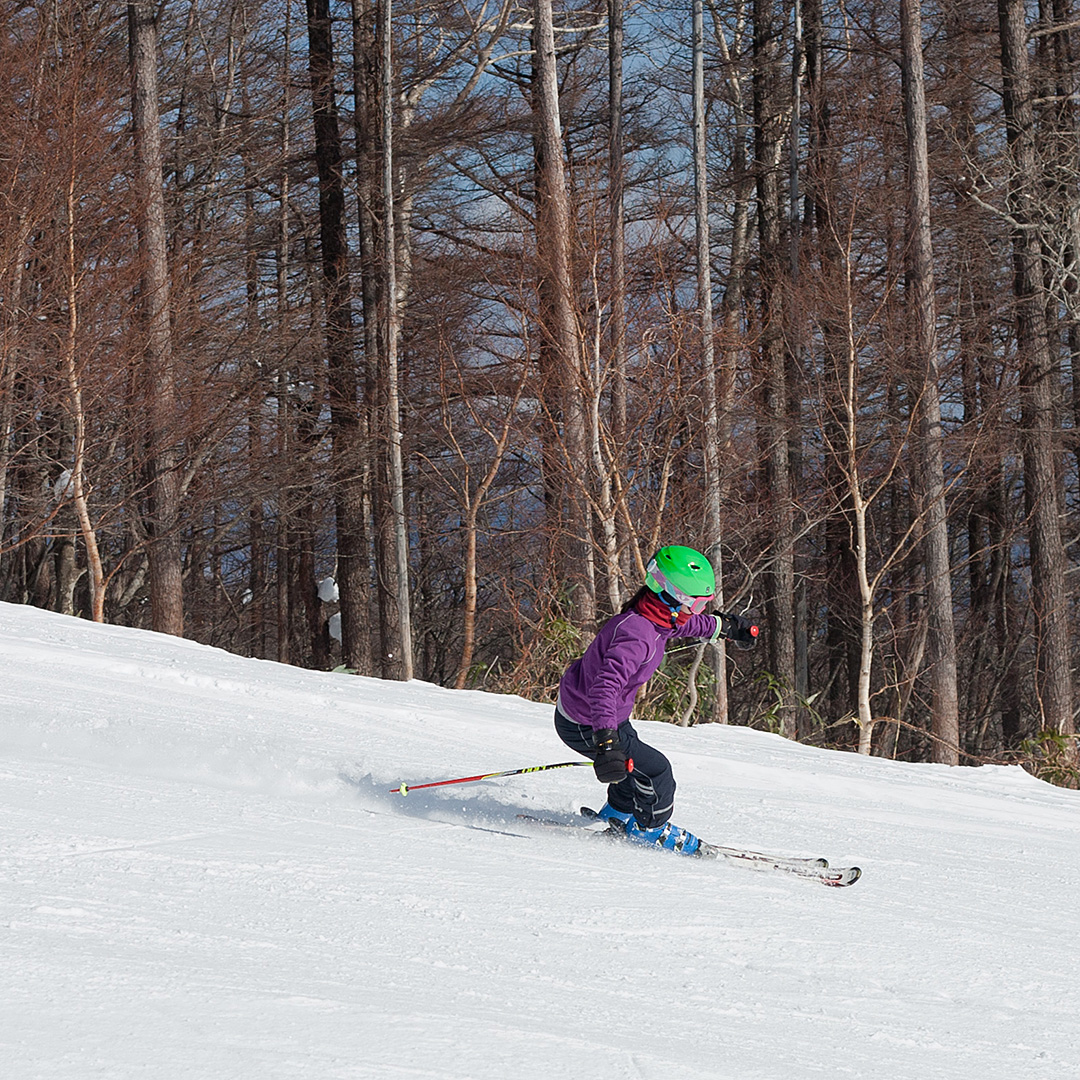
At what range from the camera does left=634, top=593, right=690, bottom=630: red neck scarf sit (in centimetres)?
500

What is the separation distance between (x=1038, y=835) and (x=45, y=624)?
22.1 ft

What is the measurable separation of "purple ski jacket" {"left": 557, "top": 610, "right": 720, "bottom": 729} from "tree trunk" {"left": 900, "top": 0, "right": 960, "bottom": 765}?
8114 millimetres

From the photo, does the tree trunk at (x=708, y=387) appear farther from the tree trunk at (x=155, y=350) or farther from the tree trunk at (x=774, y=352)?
the tree trunk at (x=155, y=350)

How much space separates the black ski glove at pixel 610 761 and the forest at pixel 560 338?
5.87 metres

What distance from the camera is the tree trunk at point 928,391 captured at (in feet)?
41.0

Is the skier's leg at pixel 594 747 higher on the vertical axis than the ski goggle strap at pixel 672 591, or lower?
lower

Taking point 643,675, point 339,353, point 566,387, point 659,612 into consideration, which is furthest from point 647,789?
point 339,353

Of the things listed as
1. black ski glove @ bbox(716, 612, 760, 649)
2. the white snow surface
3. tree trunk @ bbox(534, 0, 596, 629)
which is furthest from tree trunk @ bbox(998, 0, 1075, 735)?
black ski glove @ bbox(716, 612, 760, 649)

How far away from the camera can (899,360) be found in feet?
40.9

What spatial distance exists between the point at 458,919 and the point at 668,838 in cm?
166

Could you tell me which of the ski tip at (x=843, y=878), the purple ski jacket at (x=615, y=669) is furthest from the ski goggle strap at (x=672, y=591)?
the ski tip at (x=843, y=878)

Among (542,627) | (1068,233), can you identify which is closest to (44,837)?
(542,627)

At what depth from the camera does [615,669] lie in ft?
16.1

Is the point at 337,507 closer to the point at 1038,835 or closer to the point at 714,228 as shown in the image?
the point at 714,228
